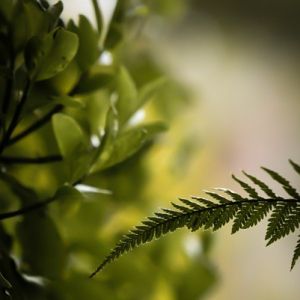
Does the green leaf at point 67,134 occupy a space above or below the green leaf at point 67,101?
below

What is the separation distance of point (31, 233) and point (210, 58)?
1.20 m

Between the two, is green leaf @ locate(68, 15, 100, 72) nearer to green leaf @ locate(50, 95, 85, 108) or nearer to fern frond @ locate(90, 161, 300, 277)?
green leaf @ locate(50, 95, 85, 108)

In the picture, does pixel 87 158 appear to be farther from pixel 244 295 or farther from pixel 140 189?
pixel 244 295

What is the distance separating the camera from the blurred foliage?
1.21 ft

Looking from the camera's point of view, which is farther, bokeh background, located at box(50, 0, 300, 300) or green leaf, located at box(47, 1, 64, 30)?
bokeh background, located at box(50, 0, 300, 300)

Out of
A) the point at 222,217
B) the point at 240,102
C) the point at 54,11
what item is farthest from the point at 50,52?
the point at 240,102

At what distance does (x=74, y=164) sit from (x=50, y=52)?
2.9 inches

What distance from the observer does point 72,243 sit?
511 mm

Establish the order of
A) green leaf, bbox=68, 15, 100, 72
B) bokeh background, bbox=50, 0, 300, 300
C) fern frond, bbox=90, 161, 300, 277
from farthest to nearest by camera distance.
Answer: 1. bokeh background, bbox=50, 0, 300, 300
2. green leaf, bbox=68, 15, 100, 72
3. fern frond, bbox=90, 161, 300, 277

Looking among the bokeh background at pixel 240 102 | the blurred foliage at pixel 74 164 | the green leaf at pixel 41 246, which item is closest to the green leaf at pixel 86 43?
the blurred foliage at pixel 74 164

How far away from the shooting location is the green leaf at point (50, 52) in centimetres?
35

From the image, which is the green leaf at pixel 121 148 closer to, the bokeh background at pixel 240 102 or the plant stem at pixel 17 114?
the plant stem at pixel 17 114

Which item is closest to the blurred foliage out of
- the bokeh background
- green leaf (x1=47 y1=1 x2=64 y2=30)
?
green leaf (x1=47 y1=1 x2=64 y2=30)

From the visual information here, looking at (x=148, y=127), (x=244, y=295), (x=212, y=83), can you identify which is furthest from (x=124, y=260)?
(x=212, y=83)
